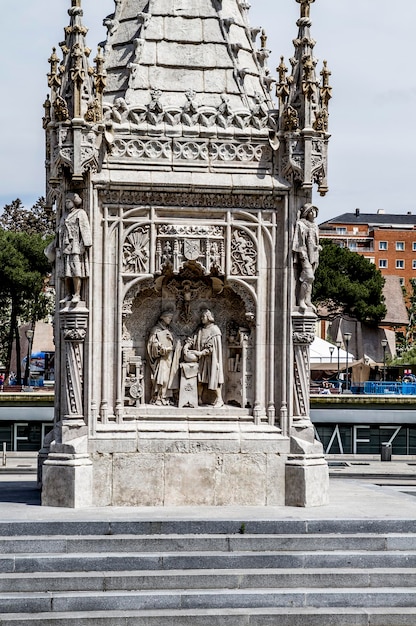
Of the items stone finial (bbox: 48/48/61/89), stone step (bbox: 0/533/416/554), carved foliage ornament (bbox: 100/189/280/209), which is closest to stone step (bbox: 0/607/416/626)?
stone step (bbox: 0/533/416/554)

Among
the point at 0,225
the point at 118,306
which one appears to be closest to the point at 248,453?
the point at 118,306

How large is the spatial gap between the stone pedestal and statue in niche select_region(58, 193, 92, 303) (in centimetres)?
394

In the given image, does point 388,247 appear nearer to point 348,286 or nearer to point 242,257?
point 348,286

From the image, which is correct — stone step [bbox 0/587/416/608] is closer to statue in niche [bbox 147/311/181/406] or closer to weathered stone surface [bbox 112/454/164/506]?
weathered stone surface [bbox 112/454/164/506]

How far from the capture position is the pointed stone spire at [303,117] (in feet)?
59.9

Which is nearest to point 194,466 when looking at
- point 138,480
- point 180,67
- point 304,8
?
point 138,480

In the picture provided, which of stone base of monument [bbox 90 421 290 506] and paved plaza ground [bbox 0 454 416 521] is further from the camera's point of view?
stone base of monument [bbox 90 421 290 506]

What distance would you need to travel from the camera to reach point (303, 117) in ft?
59.9

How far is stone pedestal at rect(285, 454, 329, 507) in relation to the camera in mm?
17828

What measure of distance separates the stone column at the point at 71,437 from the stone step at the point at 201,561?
8.12ft

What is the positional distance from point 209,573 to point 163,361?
14.9 ft

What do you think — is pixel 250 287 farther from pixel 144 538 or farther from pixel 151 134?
pixel 144 538

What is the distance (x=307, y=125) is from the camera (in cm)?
1823

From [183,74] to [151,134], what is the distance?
111 cm
